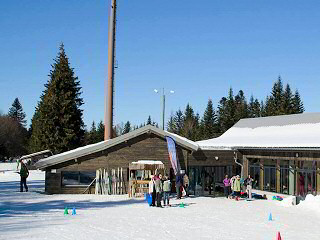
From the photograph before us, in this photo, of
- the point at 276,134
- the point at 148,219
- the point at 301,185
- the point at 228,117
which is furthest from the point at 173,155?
the point at 228,117

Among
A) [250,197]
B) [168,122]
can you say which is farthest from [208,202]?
[168,122]

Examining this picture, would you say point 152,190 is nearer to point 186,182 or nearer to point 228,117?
point 186,182

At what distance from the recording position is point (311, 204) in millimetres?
22000

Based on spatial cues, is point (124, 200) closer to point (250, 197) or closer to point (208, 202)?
point (208, 202)

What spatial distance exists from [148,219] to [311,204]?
9.85m

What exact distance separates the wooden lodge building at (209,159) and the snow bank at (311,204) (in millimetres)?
1686

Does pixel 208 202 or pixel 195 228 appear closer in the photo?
pixel 195 228

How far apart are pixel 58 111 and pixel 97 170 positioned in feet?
76.5

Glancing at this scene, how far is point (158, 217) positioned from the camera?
1752 centimetres

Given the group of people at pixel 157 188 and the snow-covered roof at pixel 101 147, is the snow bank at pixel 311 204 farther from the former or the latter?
the snow-covered roof at pixel 101 147

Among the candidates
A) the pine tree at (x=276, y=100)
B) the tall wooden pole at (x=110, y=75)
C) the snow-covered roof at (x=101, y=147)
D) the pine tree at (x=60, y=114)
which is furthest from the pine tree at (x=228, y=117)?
the snow-covered roof at (x=101, y=147)

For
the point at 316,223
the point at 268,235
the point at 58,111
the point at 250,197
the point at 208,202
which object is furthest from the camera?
the point at 58,111

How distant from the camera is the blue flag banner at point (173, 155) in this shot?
1062 inches

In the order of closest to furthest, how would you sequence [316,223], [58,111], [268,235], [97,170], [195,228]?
[268,235] → [195,228] → [316,223] → [97,170] → [58,111]
